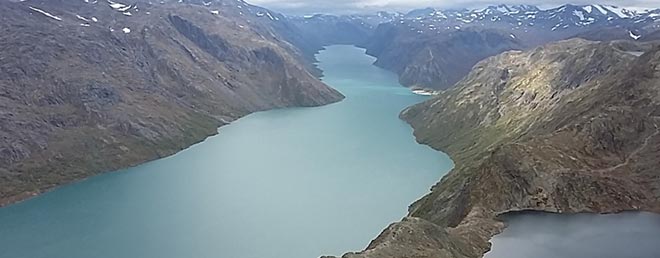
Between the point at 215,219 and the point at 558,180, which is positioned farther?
the point at 215,219

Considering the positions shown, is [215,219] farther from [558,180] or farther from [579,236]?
[579,236]

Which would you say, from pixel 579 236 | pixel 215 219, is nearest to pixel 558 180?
pixel 579 236

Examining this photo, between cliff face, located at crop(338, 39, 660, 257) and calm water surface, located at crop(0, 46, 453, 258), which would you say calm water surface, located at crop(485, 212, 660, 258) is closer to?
cliff face, located at crop(338, 39, 660, 257)

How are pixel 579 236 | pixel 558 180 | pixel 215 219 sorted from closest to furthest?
1. pixel 579 236
2. pixel 558 180
3. pixel 215 219

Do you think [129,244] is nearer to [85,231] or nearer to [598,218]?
[85,231]

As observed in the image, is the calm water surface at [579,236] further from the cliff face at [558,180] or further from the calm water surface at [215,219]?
the calm water surface at [215,219]

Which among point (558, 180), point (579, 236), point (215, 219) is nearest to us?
point (579, 236)

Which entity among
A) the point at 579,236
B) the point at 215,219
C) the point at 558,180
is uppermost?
the point at 558,180

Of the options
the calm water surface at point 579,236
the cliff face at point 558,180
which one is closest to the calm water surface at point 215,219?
the cliff face at point 558,180

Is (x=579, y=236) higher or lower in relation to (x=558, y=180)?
lower
